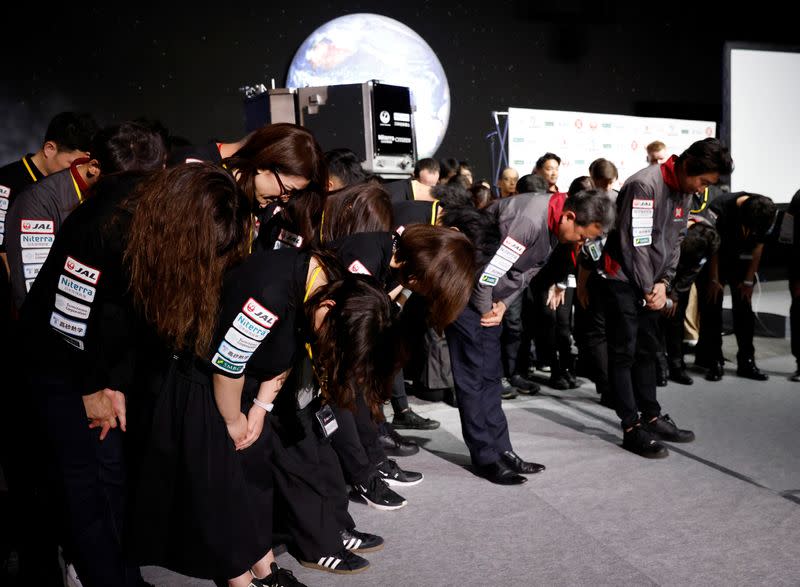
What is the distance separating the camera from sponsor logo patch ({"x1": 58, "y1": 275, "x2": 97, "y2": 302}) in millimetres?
1414

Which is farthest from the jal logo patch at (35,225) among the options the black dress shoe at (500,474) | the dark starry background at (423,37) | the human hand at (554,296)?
the human hand at (554,296)

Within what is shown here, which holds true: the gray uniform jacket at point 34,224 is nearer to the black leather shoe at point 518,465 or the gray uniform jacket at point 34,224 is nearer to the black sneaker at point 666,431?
the black leather shoe at point 518,465

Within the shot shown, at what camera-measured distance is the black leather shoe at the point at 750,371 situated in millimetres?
3902

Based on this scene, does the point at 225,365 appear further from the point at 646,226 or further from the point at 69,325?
the point at 646,226

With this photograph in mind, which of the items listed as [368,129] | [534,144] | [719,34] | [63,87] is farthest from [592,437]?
[719,34]

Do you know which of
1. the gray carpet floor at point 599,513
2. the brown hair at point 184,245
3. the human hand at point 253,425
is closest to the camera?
the brown hair at point 184,245

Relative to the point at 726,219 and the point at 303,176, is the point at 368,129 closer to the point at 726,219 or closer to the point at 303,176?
the point at 303,176

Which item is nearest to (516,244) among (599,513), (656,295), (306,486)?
(656,295)

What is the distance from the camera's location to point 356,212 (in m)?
2.11

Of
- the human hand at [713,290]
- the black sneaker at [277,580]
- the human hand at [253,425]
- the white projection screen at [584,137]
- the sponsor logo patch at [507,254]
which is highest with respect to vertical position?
the white projection screen at [584,137]

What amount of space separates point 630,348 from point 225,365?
2.02 meters

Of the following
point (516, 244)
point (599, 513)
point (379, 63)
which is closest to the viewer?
point (599, 513)

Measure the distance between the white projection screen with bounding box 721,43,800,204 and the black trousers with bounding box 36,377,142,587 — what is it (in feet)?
20.6

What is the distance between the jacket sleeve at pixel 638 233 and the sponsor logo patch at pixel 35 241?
2081 mm
